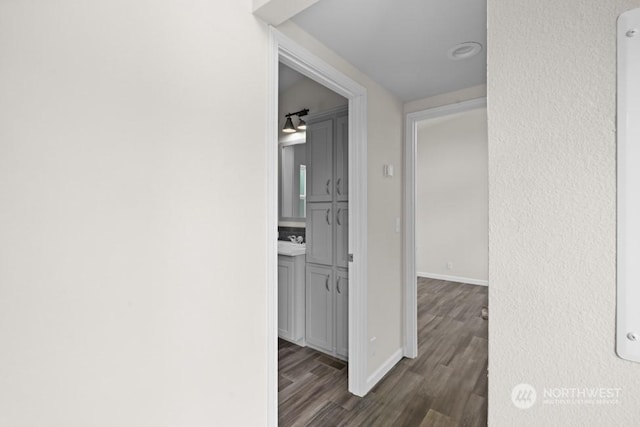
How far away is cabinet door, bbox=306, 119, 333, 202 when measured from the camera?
8.73 ft

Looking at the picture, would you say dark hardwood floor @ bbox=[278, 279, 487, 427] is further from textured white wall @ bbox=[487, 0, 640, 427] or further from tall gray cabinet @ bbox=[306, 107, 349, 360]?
textured white wall @ bbox=[487, 0, 640, 427]

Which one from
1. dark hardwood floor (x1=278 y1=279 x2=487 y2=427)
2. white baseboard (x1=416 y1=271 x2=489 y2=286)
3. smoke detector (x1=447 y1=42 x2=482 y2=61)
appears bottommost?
dark hardwood floor (x1=278 y1=279 x2=487 y2=427)

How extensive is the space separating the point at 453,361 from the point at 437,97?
7.65 ft

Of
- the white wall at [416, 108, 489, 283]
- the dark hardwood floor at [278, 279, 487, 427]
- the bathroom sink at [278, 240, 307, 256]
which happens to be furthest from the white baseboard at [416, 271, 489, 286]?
the bathroom sink at [278, 240, 307, 256]

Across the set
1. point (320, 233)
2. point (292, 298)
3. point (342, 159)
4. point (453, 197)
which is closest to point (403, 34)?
point (342, 159)

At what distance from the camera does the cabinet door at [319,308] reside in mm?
2713

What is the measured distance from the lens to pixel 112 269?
38.1 inches

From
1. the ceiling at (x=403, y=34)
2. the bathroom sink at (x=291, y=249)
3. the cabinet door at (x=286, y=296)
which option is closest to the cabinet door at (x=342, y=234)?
the bathroom sink at (x=291, y=249)

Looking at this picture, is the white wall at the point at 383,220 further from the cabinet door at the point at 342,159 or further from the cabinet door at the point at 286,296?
the cabinet door at the point at 286,296

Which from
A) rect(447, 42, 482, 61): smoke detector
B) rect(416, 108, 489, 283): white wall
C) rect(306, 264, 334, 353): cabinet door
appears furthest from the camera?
rect(416, 108, 489, 283): white wall

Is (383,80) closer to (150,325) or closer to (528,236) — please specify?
(528,236)

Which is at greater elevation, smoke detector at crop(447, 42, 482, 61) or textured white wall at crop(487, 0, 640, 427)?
smoke detector at crop(447, 42, 482, 61)

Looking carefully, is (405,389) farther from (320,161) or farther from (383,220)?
(320,161)

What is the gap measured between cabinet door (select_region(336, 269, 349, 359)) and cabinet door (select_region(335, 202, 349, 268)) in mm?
95
